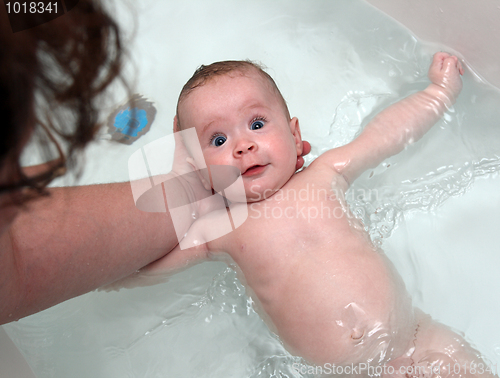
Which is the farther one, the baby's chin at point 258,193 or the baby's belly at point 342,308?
the baby's chin at point 258,193

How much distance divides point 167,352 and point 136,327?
101 millimetres

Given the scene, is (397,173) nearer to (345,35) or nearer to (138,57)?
(345,35)

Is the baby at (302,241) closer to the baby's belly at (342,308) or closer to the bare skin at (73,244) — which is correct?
the baby's belly at (342,308)

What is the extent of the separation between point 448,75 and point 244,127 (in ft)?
1.95

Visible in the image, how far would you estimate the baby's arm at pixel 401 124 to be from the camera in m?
0.98

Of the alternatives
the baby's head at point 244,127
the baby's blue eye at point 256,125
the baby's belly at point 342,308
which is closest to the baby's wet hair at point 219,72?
the baby's head at point 244,127

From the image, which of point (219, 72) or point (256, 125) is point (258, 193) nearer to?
point (256, 125)

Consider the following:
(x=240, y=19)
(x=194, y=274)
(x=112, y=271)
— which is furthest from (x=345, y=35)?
(x=112, y=271)

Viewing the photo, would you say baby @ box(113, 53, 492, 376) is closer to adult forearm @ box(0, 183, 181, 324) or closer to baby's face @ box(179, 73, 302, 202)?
baby's face @ box(179, 73, 302, 202)

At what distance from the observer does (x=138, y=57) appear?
145 centimetres

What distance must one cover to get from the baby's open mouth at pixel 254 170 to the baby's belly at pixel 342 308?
0.19 m

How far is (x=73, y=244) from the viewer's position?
0.76m

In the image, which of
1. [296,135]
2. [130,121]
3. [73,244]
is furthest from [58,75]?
[130,121]

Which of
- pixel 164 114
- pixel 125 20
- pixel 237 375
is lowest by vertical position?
pixel 237 375
